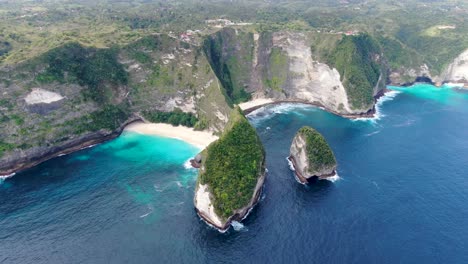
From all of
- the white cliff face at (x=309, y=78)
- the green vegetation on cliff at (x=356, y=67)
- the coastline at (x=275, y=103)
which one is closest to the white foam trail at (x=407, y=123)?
the coastline at (x=275, y=103)

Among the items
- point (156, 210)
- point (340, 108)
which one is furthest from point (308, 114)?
point (156, 210)

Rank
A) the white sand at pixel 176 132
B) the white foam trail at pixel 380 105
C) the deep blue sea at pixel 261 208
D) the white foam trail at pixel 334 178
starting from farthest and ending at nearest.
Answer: the white foam trail at pixel 380 105 → the white sand at pixel 176 132 → the white foam trail at pixel 334 178 → the deep blue sea at pixel 261 208

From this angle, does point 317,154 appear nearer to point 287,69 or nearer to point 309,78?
point 309,78

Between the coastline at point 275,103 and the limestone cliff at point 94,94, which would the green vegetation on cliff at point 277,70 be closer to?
the coastline at point 275,103

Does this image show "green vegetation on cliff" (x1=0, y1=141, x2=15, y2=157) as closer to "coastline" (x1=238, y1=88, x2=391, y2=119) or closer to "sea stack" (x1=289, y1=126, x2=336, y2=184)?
"coastline" (x1=238, y1=88, x2=391, y2=119)

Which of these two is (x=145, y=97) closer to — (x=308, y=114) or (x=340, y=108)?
(x=308, y=114)
